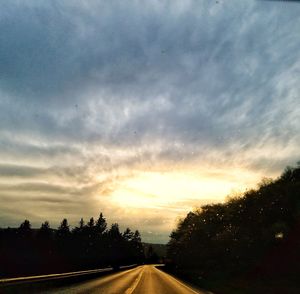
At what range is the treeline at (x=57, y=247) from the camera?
8120cm

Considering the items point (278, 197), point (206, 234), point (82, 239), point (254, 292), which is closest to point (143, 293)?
point (254, 292)

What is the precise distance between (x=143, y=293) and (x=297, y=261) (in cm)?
3541

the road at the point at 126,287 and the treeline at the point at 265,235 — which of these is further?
the treeline at the point at 265,235

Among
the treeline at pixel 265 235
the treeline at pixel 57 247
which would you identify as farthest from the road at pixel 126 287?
the treeline at pixel 57 247

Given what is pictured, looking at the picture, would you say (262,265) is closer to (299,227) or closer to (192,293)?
(299,227)

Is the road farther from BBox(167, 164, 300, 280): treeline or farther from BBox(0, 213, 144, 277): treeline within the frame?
BBox(0, 213, 144, 277): treeline

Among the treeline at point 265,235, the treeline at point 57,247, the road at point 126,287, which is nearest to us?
the road at point 126,287

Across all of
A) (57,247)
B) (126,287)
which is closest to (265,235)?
(126,287)

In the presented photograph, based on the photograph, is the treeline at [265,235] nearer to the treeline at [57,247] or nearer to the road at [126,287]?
the road at [126,287]

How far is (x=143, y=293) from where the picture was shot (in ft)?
74.8

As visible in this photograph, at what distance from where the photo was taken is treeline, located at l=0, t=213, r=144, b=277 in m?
81.2

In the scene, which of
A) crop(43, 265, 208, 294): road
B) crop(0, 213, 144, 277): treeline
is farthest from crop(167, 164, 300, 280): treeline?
crop(0, 213, 144, 277): treeline

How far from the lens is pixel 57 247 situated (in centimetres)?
12756

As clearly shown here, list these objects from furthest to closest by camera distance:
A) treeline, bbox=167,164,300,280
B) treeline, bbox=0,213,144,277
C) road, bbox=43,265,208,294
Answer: treeline, bbox=0,213,144,277, treeline, bbox=167,164,300,280, road, bbox=43,265,208,294
